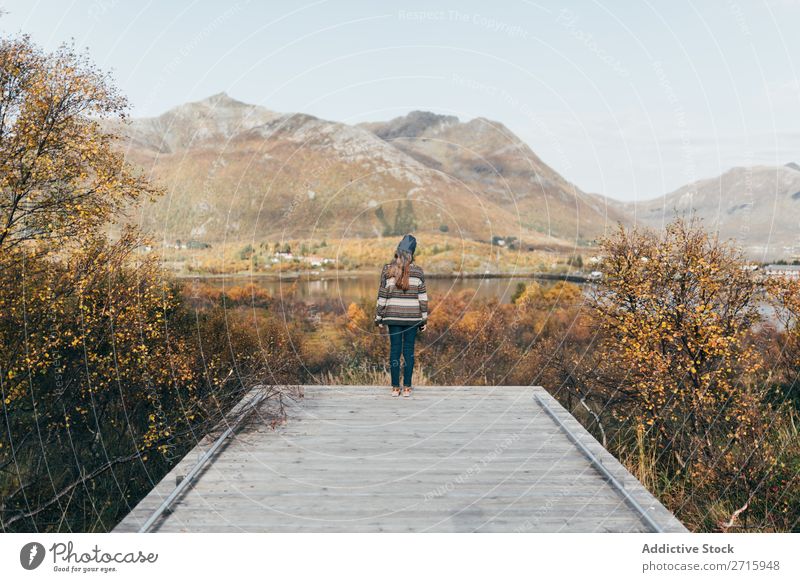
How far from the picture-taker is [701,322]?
24.2ft

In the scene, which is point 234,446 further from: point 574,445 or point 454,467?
point 574,445

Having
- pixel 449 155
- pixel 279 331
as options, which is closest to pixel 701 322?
pixel 279 331

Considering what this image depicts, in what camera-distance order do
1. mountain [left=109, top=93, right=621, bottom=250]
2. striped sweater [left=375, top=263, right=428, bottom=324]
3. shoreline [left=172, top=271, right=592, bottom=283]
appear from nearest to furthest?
striped sweater [left=375, top=263, right=428, bottom=324]
shoreline [left=172, top=271, right=592, bottom=283]
mountain [left=109, top=93, right=621, bottom=250]

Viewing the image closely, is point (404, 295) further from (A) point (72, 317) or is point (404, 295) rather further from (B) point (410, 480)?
(A) point (72, 317)

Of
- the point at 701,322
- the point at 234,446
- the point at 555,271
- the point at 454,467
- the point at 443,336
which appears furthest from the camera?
the point at 555,271

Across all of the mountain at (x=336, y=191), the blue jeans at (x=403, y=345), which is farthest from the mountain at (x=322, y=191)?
the blue jeans at (x=403, y=345)

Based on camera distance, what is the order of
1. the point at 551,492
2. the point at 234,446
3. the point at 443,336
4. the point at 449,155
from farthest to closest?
the point at 449,155 < the point at 443,336 < the point at 234,446 < the point at 551,492

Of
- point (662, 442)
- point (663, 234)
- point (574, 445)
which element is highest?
point (663, 234)

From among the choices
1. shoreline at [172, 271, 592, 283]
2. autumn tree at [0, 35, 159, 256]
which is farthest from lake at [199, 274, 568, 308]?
autumn tree at [0, 35, 159, 256]

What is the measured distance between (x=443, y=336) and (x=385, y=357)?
1.92 metres

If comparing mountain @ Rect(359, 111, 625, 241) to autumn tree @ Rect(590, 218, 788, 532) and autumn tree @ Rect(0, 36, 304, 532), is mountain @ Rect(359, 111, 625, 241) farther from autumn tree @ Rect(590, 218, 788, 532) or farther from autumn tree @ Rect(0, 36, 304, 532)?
autumn tree @ Rect(0, 36, 304, 532)

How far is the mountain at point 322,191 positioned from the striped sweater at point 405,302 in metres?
31.9

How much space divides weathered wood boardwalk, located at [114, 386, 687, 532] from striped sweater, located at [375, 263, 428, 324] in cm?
124

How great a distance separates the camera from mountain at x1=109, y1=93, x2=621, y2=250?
6675 cm
